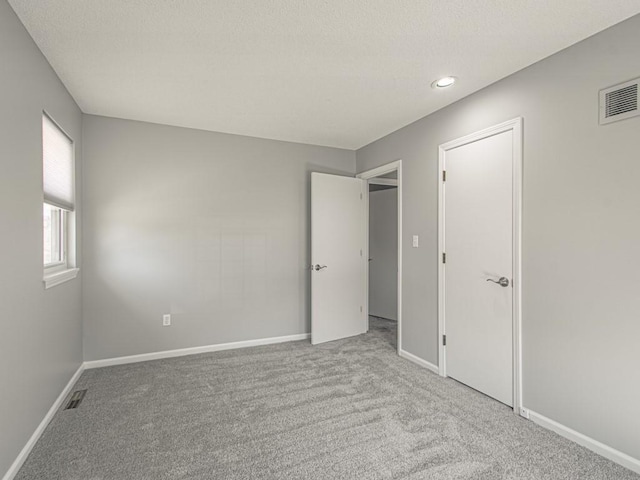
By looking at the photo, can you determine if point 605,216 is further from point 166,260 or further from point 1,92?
point 166,260

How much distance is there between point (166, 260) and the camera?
3498mm

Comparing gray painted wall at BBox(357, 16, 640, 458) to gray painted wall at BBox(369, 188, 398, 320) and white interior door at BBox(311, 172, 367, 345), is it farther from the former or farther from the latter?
gray painted wall at BBox(369, 188, 398, 320)

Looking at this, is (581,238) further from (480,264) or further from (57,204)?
(57,204)

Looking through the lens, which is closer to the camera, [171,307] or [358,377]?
[358,377]

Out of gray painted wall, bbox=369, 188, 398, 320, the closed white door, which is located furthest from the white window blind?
gray painted wall, bbox=369, 188, 398, 320

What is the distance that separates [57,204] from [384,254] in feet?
13.6

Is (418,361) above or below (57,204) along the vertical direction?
below

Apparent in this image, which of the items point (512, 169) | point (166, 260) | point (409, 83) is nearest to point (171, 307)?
point (166, 260)

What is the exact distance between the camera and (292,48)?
2100mm

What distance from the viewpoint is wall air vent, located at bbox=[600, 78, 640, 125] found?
1.75 m

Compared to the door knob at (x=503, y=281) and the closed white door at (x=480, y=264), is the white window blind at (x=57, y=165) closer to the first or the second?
the closed white door at (x=480, y=264)

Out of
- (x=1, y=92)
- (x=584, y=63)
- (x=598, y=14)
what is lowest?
(x=1, y=92)

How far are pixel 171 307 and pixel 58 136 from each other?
6.12 ft

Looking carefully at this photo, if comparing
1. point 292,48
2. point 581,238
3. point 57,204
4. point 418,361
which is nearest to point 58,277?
point 57,204
